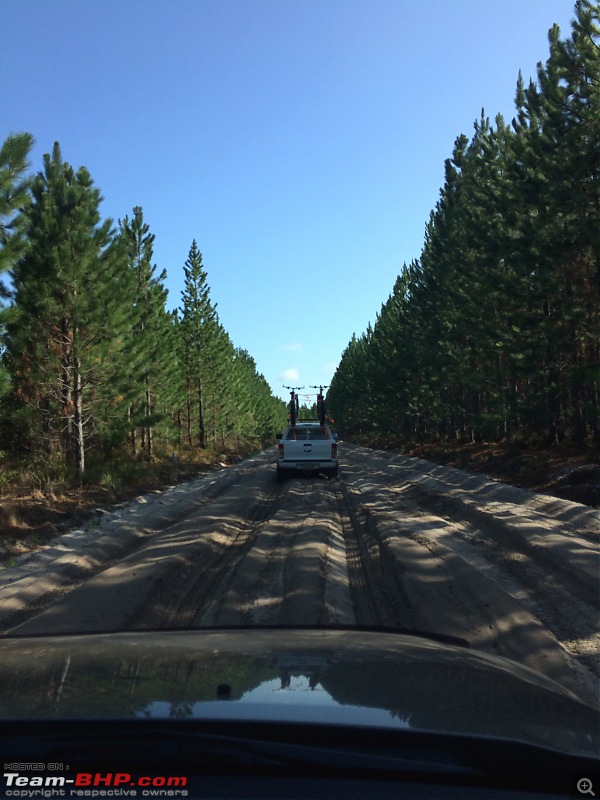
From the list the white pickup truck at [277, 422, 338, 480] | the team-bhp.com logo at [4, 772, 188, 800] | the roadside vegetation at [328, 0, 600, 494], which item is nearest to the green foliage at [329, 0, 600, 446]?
the roadside vegetation at [328, 0, 600, 494]

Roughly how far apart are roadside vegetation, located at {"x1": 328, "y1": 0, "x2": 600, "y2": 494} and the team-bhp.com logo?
15895 millimetres

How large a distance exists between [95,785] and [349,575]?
7573 millimetres

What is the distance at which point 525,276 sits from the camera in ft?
84.7

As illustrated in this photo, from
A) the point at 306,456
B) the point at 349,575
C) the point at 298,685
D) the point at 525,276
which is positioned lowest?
the point at 349,575

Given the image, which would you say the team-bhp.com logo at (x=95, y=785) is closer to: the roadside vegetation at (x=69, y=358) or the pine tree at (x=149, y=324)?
the roadside vegetation at (x=69, y=358)

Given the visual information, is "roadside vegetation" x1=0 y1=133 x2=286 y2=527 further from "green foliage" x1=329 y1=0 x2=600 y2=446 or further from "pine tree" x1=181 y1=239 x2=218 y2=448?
"pine tree" x1=181 y1=239 x2=218 y2=448

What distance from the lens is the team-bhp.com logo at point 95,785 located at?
1884mm

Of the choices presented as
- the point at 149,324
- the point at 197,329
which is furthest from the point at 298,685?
the point at 197,329

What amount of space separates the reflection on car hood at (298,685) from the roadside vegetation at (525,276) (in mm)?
14195

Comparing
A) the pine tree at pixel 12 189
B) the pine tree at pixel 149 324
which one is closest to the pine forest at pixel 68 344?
the pine tree at pixel 12 189

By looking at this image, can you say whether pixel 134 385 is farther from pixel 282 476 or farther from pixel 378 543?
pixel 378 543

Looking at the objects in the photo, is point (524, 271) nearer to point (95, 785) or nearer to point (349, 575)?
point (349, 575)

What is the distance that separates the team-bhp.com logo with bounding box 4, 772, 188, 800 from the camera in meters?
1.88

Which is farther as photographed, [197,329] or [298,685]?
[197,329]
